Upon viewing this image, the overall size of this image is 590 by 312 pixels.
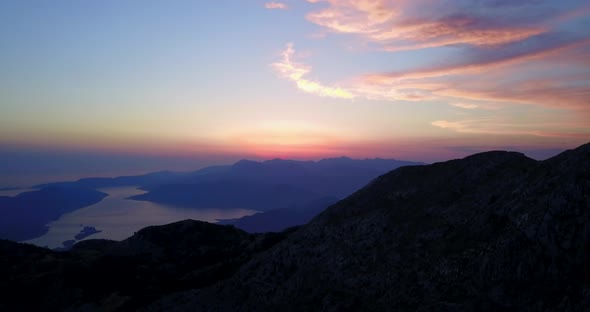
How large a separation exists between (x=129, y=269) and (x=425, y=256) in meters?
65.4

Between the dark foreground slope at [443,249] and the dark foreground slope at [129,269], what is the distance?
36.4ft

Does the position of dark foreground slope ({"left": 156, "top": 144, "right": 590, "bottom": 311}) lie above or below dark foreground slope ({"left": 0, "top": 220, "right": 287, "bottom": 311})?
above

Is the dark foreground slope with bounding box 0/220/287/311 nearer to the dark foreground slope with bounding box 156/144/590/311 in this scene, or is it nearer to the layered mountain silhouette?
the layered mountain silhouette

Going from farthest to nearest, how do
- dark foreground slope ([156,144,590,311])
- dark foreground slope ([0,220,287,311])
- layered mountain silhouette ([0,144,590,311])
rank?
dark foreground slope ([0,220,287,311]), layered mountain silhouette ([0,144,590,311]), dark foreground slope ([156,144,590,311])

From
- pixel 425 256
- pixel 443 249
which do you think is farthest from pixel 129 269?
pixel 443 249

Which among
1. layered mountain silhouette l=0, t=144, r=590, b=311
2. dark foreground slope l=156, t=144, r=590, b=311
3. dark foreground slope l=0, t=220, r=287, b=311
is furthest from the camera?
dark foreground slope l=0, t=220, r=287, b=311

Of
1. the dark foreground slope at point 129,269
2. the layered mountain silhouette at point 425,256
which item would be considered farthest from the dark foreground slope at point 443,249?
the dark foreground slope at point 129,269

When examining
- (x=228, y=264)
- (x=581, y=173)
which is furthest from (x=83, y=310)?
(x=581, y=173)

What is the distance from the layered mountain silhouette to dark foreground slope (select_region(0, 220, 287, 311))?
450mm

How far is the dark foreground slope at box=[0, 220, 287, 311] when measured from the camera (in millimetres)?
57625

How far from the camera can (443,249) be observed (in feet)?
110

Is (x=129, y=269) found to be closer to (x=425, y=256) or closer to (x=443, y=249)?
(x=425, y=256)

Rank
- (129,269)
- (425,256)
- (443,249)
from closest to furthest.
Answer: (443,249)
(425,256)
(129,269)

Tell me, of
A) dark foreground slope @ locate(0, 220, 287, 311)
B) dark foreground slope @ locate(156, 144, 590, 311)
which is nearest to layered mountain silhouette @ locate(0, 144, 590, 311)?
dark foreground slope @ locate(156, 144, 590, 311)
